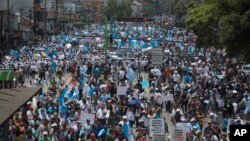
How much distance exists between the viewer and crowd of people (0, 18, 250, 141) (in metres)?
17.4

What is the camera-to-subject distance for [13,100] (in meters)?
13.6

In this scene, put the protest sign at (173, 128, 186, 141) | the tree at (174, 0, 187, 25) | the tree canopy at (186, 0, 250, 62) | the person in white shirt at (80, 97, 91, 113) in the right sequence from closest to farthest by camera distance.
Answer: the protest sign at (173, 128, 186, 141), the person in white shirt at (80, 97, 91, 113), the tree canopy at (186, 0, 250, 62), the tree at (174, 0, 187, 25)

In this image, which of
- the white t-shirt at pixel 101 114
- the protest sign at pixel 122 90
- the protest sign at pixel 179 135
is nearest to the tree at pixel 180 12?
the protest sign at pixel 122 90

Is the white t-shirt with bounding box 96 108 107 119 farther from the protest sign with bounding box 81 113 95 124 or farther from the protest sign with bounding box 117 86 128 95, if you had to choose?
the protest sign with bounding box 117 86 128 95

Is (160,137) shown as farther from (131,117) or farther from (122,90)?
(122,90)

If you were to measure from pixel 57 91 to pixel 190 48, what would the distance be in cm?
2849

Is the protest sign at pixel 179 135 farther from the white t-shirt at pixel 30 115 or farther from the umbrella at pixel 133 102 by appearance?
the umbrella at pixel 133 102

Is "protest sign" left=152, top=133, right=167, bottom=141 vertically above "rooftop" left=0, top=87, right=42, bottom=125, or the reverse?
"rooftop" left=0, top=87, right=42, bottom=125

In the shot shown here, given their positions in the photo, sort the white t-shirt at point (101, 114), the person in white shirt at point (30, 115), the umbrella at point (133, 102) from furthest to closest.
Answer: the umbrella at point (133, 102) < the white t-shirt at point (101, 114) < the person in white shirt at point (30, 115)

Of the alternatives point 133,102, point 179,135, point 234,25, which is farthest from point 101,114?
point 234,25

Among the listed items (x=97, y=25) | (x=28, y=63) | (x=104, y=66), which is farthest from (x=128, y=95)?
(x=97, y=25)

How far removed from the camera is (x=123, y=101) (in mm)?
23422

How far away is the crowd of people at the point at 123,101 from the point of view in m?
17.4

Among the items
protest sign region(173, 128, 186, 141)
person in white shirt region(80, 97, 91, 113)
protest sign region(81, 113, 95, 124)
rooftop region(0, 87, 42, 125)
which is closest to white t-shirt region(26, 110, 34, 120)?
protest sign region(81, 113, 95, 124)
